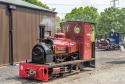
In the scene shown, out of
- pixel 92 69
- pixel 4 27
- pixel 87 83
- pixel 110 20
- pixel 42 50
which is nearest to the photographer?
pixel 87 83

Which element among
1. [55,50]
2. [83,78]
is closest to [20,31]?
[55,50]

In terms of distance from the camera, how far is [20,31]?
20219mm

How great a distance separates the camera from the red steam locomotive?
45.0 feet

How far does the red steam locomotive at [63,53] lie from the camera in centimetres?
1372

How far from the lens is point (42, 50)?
547 inches

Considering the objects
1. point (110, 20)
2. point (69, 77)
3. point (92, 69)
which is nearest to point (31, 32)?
point (92, 69)

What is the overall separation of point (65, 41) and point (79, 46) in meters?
1.07

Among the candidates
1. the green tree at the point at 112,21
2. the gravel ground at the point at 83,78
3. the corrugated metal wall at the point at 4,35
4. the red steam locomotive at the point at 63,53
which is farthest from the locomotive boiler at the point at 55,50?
the green tree at the point at 112,21

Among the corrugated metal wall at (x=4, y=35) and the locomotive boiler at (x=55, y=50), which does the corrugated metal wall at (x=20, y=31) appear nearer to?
the corrugated metal wall at (x=4, y=35)

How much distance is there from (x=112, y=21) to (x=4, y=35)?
33.2m

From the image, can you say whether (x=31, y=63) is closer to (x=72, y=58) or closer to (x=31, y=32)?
(x=72, y=58)

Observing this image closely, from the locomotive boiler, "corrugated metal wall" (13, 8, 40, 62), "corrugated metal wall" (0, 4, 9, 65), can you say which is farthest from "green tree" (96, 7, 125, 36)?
the locomotive boiler

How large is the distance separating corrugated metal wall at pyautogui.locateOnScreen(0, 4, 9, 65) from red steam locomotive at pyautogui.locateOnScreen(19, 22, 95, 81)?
3972 millimetres

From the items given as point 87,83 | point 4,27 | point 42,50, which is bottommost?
point 87,83
